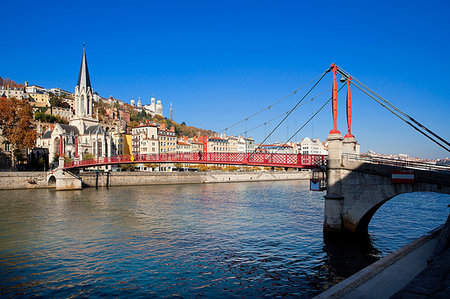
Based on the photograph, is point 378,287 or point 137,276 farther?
point 137,276

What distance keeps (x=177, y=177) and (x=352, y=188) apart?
5352 centimetres

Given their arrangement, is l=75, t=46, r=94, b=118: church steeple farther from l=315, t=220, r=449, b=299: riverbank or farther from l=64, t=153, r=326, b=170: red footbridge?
l=315, t=220, r=449, b=299: riverbank

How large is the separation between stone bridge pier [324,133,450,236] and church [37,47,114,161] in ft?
234

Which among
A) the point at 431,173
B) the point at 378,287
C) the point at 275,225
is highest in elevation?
the point at 431,173

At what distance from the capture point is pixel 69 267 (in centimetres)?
1401

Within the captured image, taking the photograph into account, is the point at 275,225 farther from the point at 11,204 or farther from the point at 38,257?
the point at 11,204

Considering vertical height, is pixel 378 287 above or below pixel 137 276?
above

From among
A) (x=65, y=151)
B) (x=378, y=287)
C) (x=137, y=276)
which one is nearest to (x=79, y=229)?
(x=137, y=276)

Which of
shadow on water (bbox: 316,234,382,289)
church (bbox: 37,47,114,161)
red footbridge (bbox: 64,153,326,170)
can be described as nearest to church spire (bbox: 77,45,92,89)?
church (bbox: 37,47,114,161)

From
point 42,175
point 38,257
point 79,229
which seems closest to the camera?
point 38,257

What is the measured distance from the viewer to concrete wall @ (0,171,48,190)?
48344 mm

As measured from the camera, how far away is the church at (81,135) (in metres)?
80.4

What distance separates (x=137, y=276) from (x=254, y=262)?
503cm

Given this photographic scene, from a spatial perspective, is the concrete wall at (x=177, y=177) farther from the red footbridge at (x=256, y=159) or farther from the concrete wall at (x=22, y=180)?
the red footbridge at (x=256, y=159)
